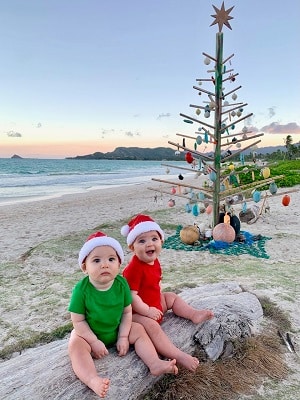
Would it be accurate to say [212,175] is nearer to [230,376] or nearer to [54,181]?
[230,376]

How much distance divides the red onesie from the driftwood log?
0.31 metres

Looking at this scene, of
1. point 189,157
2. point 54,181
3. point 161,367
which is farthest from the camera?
point 54,181

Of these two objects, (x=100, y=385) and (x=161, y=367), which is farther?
(x=161, y=367)

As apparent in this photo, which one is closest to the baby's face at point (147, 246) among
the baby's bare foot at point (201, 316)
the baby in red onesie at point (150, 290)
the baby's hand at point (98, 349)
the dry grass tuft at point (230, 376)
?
the baby in red onesie at point (150, 290)

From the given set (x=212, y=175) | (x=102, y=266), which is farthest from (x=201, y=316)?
(x=212, y=175)

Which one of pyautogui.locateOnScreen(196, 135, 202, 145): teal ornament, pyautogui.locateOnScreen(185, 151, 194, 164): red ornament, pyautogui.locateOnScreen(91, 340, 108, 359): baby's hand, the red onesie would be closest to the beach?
the red onesie

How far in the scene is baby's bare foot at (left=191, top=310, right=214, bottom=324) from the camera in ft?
10.7

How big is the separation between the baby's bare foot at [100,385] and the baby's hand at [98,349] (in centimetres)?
28

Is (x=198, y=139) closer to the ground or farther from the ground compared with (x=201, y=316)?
farther from the ground

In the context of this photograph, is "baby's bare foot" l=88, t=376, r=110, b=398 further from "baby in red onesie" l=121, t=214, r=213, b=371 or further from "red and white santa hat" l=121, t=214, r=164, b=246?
"red and white santa hat" l=121, t=214, r=164, b=246

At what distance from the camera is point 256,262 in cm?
711

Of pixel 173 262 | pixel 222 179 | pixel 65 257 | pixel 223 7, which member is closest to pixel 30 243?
pixel 65 257

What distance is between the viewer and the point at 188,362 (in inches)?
114

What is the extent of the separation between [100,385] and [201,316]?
115cm
